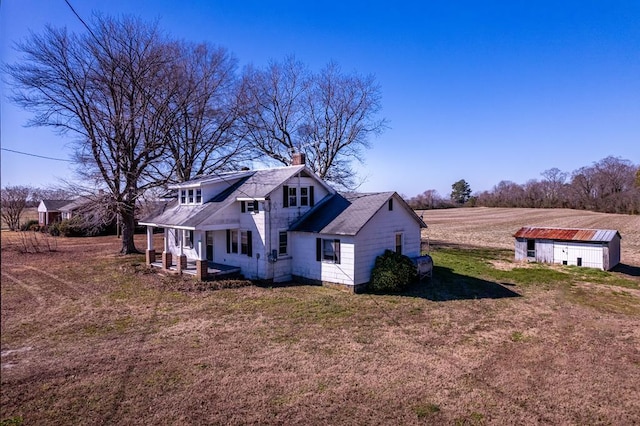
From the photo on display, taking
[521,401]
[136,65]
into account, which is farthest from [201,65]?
[521,401]

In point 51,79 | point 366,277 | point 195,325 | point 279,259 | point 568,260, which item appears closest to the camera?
point 195,325

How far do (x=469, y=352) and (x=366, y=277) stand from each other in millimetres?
7761

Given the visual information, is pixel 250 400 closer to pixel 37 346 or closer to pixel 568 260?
pixel 37 346

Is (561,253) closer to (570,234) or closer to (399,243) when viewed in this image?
(570,234)

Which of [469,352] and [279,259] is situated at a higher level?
[279,259]

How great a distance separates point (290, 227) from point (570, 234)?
61.4ft

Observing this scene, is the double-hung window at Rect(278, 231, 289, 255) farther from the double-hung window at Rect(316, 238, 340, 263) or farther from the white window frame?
the white window frame

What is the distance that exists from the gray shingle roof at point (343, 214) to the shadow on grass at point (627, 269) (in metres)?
13.4

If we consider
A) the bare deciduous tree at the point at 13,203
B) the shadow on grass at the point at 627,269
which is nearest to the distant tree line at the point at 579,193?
the shadow on grass at the point at 627,269

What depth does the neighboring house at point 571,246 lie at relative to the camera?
950 inches

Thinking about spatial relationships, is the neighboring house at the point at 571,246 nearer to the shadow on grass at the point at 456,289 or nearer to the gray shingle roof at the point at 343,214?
the shadow on grass at the point at 456,289

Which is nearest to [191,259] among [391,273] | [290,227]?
[290,227]

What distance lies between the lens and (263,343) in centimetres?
1073

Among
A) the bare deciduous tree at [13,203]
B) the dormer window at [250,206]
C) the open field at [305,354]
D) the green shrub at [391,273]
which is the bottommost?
the open field at [305,354]
